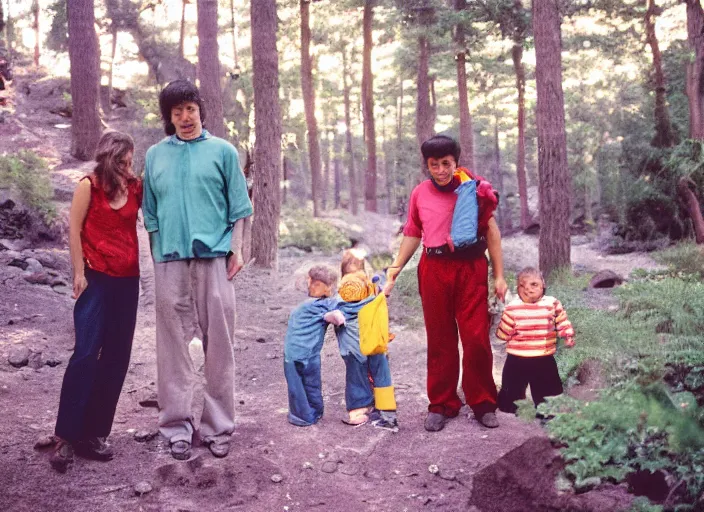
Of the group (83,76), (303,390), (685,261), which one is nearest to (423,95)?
(83,76)

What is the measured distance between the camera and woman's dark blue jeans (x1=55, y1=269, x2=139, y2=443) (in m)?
4.38

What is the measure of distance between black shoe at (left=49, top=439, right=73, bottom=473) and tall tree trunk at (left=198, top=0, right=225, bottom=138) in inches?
439

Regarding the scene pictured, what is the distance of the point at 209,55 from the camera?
1472 cm

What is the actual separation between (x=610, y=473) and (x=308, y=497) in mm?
1791

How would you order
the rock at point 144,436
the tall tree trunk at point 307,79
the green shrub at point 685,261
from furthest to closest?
1. the tall tree trunk at point 307,79
2. the green shrub at point 685,261
3. the rock at point 144,436

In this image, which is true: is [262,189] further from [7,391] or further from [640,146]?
[640,146]

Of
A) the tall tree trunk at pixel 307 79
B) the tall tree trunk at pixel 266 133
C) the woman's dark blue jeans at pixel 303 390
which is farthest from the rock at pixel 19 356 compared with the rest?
the tall tree trunk at pixel 307 79

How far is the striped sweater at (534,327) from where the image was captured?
5266 millimetres

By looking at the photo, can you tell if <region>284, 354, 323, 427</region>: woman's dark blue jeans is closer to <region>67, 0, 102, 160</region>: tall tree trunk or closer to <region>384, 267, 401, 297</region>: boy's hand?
<region>384, 267, 401, 297</region>: boy's hand

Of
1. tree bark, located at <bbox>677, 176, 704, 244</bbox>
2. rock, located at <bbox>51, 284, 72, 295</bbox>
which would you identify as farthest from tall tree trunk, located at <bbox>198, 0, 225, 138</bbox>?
tree bark, located at <bbox>677, 176, 704, 244</bbox>

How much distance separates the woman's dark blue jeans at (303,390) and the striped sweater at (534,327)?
58.7 inches

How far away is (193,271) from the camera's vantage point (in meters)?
4.67

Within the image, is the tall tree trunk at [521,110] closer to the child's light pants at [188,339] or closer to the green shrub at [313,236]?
the green shrub at [313,236]

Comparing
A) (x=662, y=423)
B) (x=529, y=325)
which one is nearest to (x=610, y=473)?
(x=662, y=423)
